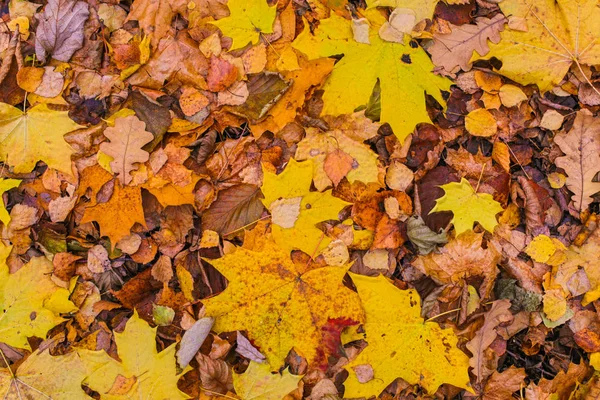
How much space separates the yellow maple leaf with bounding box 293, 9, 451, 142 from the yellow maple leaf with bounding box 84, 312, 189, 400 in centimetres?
124

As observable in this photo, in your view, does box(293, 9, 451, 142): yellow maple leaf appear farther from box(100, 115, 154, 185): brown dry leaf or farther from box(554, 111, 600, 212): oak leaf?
box(100, 115, 154, 185): brown dry leaf

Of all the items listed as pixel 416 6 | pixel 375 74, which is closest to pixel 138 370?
pixel 375 74

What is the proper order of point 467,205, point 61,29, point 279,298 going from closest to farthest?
point 279,298, point 467,205, point 61,29

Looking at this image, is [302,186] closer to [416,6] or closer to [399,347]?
[399,347]

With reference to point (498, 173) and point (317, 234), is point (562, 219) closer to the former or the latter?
point (498, 173)

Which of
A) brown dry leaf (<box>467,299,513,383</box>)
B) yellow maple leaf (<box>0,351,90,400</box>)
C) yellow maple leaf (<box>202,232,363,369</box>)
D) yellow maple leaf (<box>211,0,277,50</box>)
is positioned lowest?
yellow maple leaf (<box>0,351,90,400</box>)

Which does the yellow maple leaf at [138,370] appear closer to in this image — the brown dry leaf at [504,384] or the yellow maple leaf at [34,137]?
the yellow maple leaf at [34,137]

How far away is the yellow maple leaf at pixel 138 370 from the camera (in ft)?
6.73

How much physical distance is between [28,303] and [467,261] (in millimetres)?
1891

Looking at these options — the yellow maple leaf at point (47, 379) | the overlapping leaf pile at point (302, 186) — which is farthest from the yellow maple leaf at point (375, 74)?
the yellow maple leaf at point (47, 379)

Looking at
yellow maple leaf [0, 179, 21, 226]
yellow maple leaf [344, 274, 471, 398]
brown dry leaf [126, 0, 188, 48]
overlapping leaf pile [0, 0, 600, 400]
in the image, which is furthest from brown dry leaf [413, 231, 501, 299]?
yellow maple leaf [0, 179, 21, 226]

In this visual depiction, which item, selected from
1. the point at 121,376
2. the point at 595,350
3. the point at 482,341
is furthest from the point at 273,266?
the point at 595,350

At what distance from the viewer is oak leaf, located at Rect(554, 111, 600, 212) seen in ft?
7.34

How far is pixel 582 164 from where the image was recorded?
224cm
